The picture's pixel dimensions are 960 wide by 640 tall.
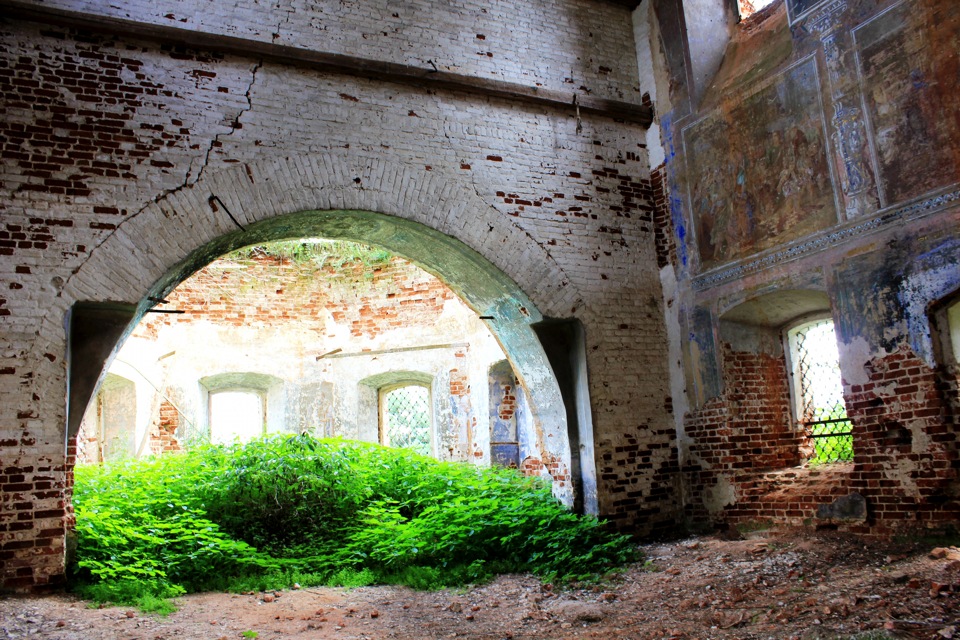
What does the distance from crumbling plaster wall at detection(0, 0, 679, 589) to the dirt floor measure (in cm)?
123

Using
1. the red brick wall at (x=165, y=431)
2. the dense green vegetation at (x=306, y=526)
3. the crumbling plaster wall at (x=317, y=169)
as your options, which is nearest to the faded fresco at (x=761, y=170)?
the crumbling plaster wall at (x=317, y=169)

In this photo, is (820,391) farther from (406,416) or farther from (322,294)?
(322,294)

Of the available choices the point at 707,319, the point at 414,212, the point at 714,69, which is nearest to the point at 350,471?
the point at 414,212

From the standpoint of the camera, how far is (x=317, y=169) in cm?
731

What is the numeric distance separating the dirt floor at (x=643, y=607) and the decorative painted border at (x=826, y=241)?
2.56 meters

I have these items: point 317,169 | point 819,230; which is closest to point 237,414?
point 317,169

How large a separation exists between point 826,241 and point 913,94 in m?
1.36

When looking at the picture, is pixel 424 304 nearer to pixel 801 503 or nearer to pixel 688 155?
pixel 688 155

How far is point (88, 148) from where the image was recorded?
6.49 meters

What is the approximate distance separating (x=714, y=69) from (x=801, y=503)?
4650 mm

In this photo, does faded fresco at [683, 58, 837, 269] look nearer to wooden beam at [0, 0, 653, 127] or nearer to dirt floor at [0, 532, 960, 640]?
wooden beam at [0, 0, 653, 127]

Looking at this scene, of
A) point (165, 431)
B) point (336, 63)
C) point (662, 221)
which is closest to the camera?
point (336, 63)

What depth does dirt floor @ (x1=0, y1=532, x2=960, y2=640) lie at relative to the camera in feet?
15.1

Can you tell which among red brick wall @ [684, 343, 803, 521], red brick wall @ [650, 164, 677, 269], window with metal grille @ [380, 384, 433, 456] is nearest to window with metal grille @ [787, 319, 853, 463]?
red brick wall @ [684, 343, 803, 521]
